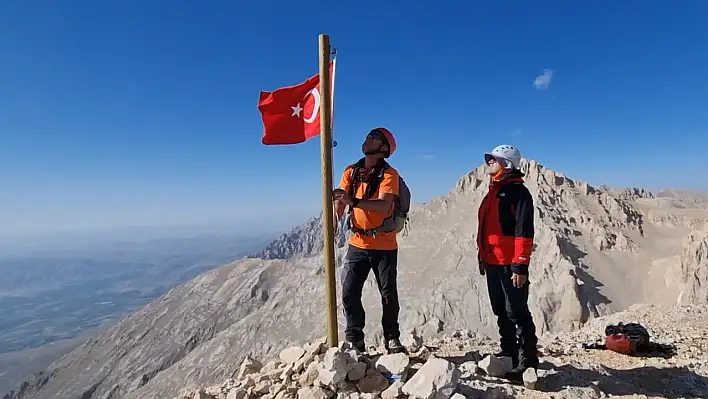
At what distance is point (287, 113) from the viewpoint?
5.37 m

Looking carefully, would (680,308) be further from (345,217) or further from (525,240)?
(345,217)

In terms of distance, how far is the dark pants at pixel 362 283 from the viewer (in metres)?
5.20

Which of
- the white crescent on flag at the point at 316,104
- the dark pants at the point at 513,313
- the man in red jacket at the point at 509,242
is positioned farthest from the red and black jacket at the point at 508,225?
the white crescent on flag at the point at 316,104

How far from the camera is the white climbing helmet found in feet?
16.4

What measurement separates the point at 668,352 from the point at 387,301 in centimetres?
509

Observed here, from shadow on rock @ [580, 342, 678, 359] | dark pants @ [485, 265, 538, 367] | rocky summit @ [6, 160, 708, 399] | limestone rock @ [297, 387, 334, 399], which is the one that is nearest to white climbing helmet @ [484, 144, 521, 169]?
dark pants @ [485, 265, 538, 367]

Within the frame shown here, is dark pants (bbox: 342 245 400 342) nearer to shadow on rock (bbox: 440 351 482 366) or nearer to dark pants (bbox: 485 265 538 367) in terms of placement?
shadow on rock (bbox: 440 351 482 366)

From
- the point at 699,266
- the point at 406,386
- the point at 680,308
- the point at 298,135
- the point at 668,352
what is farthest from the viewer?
the point at 699,266

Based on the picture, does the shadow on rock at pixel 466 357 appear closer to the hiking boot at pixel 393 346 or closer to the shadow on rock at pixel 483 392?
the hiking boot at pixel 393 346

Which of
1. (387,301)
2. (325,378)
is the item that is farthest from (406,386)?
(387,301)

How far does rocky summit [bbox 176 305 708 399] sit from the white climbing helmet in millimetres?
2240

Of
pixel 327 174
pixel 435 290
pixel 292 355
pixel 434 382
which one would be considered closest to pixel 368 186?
pixel 327 174

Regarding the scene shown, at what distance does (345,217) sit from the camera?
17.7ft

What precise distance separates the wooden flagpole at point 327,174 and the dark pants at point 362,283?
14.5 inches
